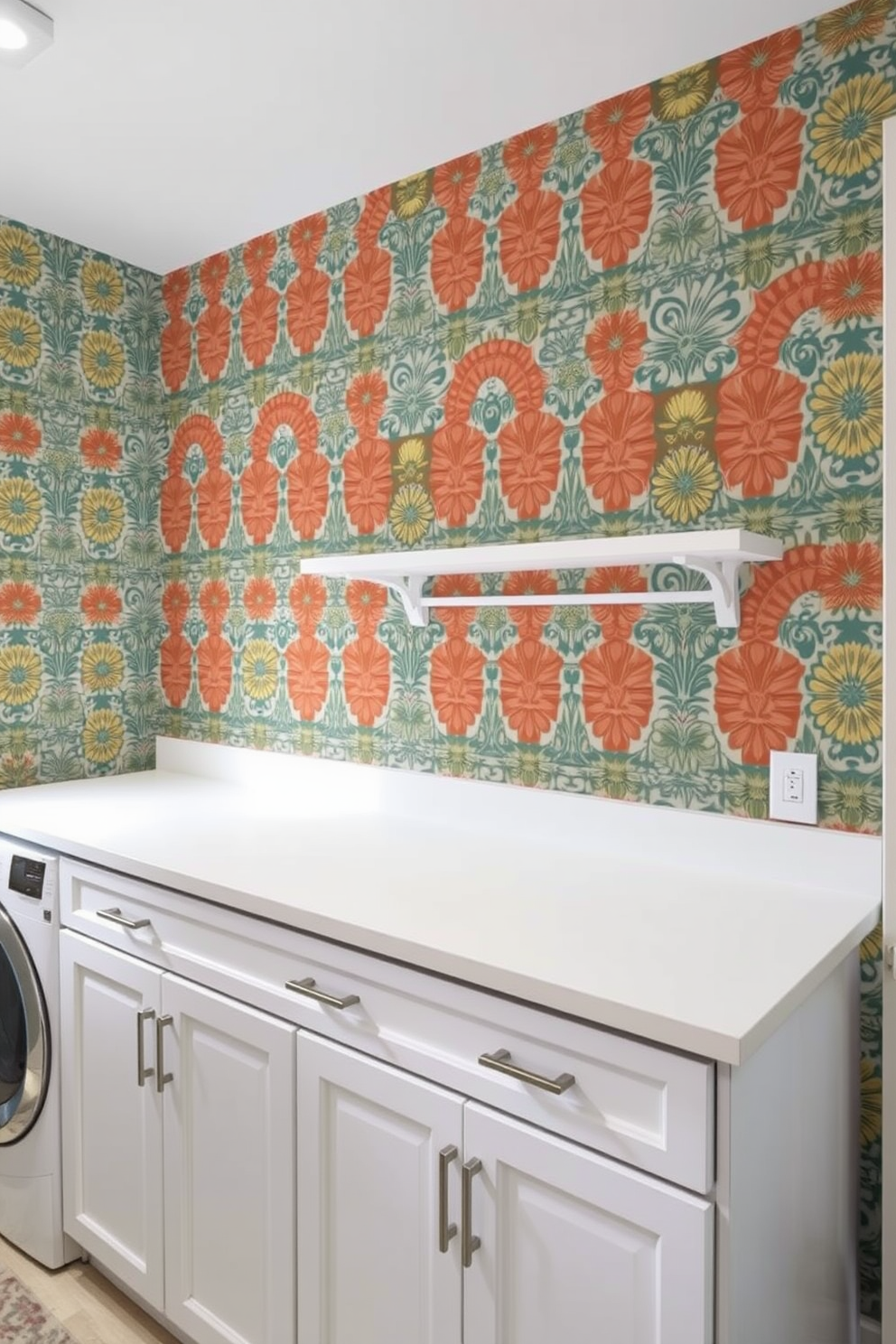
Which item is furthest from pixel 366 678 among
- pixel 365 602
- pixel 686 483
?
pixel 686 483

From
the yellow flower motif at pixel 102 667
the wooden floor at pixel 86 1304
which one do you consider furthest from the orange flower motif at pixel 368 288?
the wooden floor at pixel 86 1304

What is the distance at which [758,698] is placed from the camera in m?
1.66

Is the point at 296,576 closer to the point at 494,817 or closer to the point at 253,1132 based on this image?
the point at 494,817

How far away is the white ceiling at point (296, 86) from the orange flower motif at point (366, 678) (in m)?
1.14

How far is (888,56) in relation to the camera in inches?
59.5

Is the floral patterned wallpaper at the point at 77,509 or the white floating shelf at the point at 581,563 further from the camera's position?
the floral patterned wallpaper at the point at 77,509

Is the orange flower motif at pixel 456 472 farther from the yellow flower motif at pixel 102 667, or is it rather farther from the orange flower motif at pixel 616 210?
the yellow flower motif at pixel 102 667

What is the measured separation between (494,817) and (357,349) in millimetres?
1212

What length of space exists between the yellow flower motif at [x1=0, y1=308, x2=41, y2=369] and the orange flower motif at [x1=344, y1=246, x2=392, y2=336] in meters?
0.93

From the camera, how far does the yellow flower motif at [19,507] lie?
2463 mm

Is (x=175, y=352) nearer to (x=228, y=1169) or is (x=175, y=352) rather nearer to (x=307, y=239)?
(x=307, y=239)

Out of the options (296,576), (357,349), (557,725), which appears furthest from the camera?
(296,576)

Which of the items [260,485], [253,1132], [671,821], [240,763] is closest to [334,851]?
[253,1132]

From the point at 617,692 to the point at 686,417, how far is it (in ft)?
1.80
